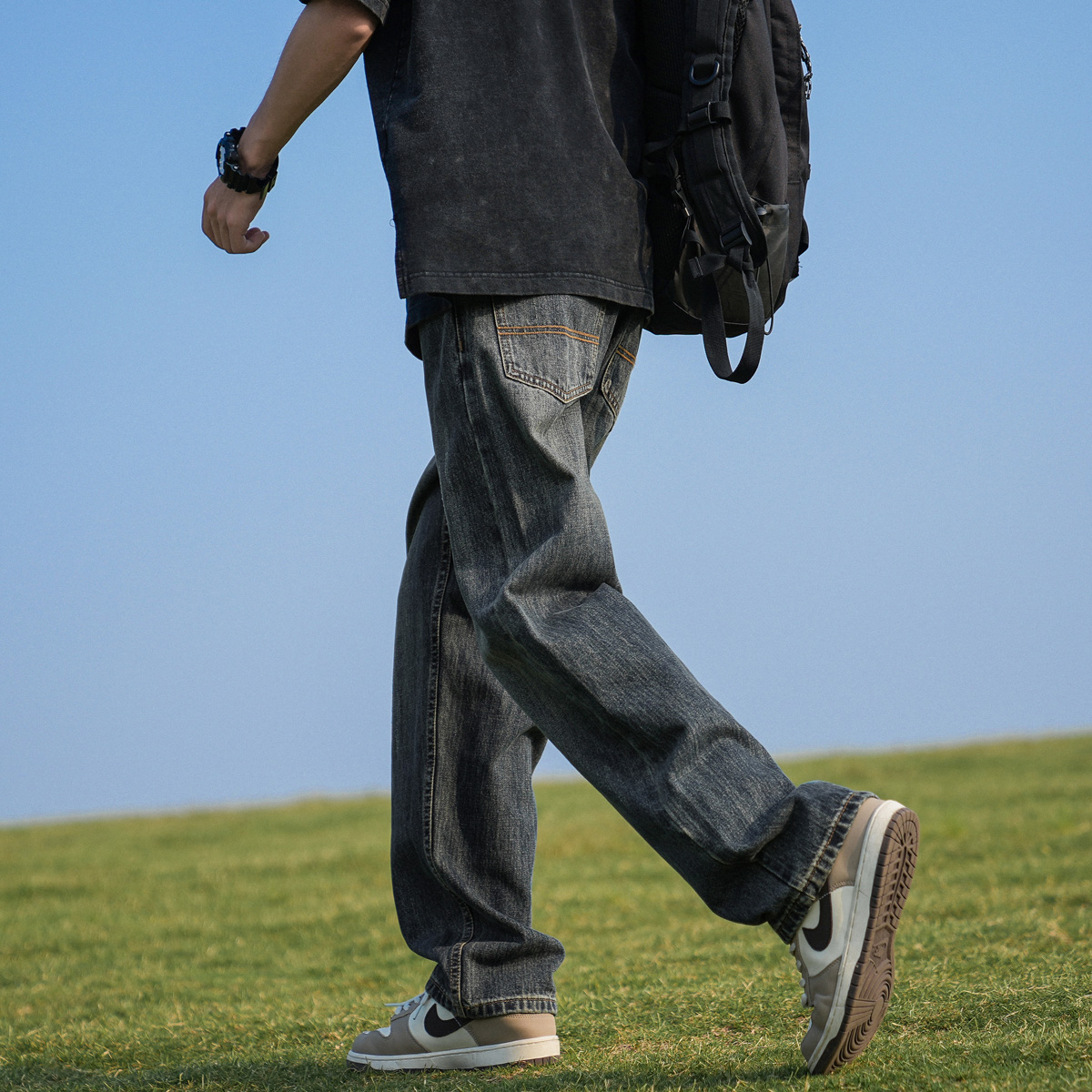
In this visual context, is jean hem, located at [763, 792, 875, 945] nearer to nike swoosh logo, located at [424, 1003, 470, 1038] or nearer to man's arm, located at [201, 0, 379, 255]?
nike swoosh logo, located at [424, 1003, 470, 1038]

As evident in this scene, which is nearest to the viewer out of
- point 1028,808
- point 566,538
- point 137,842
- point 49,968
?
point 566,538

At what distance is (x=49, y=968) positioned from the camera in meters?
3.83

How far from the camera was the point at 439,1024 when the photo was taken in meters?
1.95

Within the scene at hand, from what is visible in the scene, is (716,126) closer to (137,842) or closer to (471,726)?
(471,726)

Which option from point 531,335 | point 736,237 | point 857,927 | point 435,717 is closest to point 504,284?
point 531,335

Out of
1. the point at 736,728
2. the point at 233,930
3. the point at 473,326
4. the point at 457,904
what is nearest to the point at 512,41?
the point at 473,326

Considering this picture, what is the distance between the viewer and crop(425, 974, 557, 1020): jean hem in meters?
1.91

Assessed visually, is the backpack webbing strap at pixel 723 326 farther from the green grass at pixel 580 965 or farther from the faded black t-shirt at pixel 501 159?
the green grass at pixel 580 965

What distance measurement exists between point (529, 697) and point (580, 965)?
1.74 m

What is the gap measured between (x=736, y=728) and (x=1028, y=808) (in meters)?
5.26

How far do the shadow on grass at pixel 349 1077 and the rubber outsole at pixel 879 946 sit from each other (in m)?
0.11

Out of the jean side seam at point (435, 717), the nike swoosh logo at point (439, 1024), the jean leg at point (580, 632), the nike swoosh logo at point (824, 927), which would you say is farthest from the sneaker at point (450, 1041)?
the nike swoosh logo at point (824, 927)

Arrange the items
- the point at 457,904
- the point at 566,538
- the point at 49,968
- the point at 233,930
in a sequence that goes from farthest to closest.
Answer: the point at 233,930, the point at 49,968, the point at 457,904, the point at 566,538

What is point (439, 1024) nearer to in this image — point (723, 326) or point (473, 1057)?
point (473, 1057)
